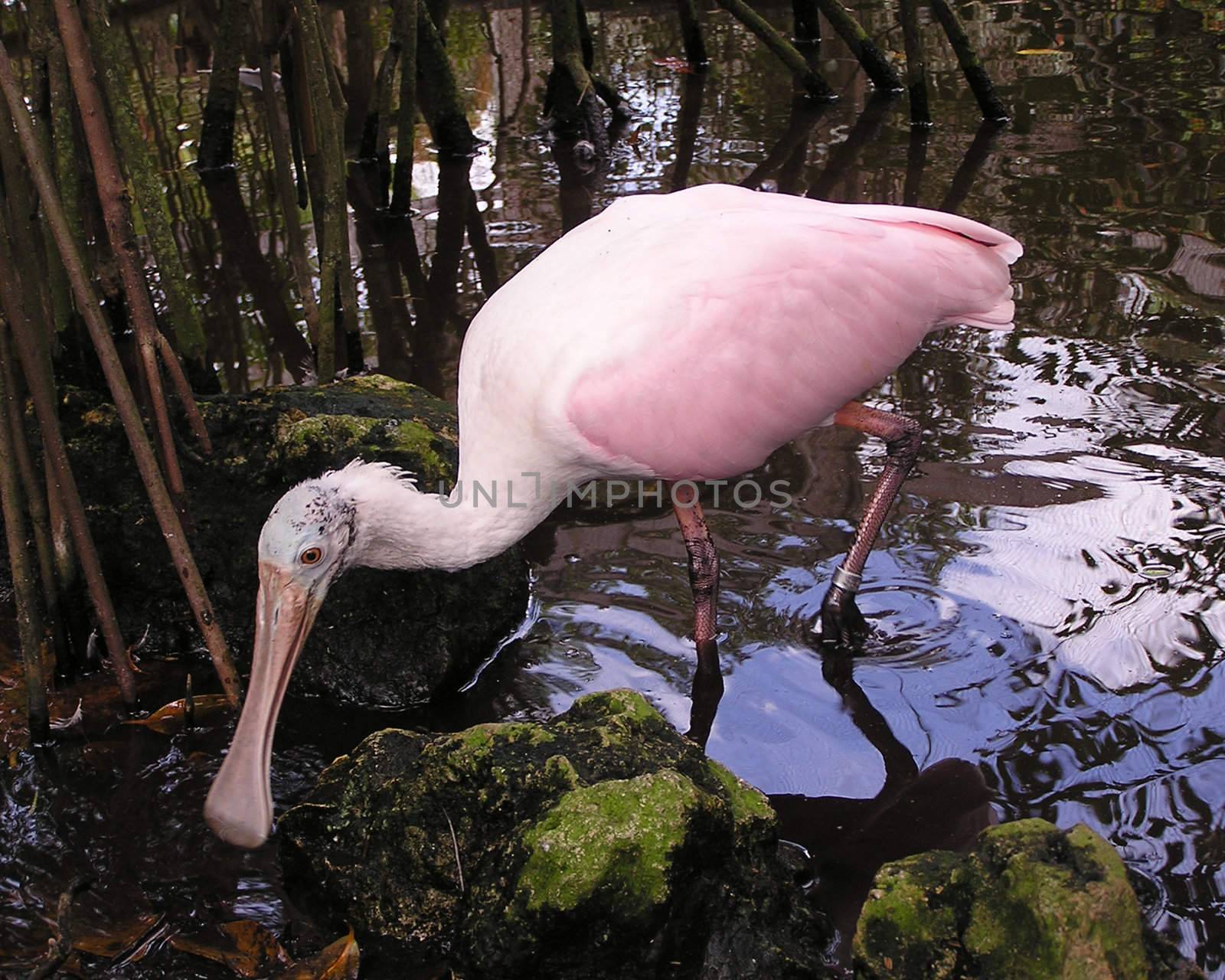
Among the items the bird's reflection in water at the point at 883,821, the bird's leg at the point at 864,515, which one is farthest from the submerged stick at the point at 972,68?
the bird's reflection in water at the point at 883,821

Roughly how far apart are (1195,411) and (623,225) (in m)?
2.64

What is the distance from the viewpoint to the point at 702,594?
15.3 ft

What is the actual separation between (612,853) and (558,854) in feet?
0.43

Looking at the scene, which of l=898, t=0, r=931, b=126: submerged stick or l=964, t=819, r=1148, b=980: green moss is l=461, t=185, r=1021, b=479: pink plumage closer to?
l=964, t=819, r=1148, b=980: green moss

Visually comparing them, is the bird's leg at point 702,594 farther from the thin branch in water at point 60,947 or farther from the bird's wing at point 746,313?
the thin branch in water at point 60,947

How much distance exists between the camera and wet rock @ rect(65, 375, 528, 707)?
4.50 m

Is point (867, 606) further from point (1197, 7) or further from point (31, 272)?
point (1197, 7)

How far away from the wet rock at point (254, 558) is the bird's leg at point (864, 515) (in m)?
1.16

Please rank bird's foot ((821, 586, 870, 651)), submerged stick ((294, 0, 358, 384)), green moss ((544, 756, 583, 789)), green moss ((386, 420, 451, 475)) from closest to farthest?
green moss ((544, 756, 583, 789)) < bird's foot ((821, 586, 870, 651)) < green moss ((386, 420, 451, 475)) < submerged stick ((294, 0, 358, 384))

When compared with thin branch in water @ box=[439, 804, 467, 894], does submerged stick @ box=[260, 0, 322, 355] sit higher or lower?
higher

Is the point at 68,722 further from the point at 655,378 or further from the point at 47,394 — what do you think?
the point at 655,378

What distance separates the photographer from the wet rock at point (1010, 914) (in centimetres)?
262

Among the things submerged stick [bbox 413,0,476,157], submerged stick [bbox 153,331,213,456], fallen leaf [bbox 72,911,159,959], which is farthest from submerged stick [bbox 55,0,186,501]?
submerged stick [bbox 413,0,476,157]

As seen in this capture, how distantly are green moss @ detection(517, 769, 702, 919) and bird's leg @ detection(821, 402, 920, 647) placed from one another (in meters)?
1.69
